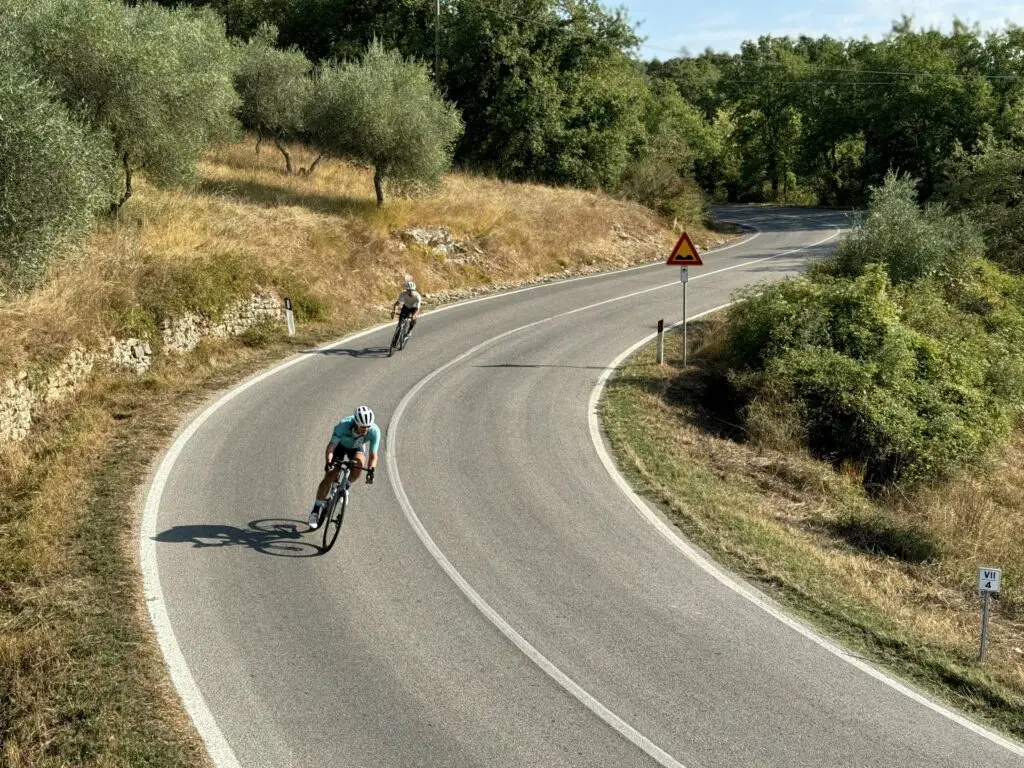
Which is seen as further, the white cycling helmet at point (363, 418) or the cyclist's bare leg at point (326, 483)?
the cyclist's bare leg at point (326, 483)

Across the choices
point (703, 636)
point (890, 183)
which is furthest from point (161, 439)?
point (890, 183)

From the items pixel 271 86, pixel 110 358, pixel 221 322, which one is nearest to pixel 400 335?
pixel 221 322

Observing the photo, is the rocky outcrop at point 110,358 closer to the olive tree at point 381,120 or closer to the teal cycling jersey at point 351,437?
the teal cycling jersey at point 351,437

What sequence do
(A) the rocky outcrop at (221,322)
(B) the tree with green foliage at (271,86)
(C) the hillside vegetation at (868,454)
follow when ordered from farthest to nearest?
(B) the tree with green foliage at (271,86)
(A) the rocky outcrop at (221,322)
(C) the hillside vegetation at (868,454)

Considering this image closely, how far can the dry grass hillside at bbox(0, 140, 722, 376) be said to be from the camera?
15.3 m

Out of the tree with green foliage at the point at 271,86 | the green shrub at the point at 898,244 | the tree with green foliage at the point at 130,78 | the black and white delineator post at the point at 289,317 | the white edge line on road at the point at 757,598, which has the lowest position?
the white edge line on road at the point at 757,598

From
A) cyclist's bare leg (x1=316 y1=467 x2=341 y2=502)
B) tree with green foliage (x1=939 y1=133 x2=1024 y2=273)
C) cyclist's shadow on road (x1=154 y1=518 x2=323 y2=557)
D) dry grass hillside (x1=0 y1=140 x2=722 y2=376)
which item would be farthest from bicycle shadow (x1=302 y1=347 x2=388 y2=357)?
tree with green foliage (x1=939 y1=133 x2=1024 y2=273)

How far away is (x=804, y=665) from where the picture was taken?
771cm

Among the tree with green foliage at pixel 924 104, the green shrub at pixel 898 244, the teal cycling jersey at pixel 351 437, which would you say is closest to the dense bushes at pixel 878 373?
the green shrub at pixel 898 244

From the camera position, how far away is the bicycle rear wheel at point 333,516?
31.2 ft

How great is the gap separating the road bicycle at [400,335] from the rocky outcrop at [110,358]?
128 inches

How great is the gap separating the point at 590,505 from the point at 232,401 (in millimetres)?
7069

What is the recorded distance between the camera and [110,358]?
15.0m

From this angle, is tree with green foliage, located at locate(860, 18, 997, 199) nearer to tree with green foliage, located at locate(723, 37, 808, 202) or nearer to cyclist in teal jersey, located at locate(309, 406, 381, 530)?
tree with green foliage, located at locate(723, 37, 808, 202)
